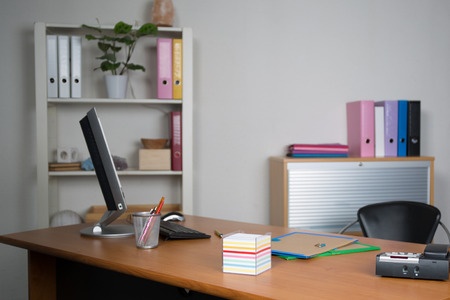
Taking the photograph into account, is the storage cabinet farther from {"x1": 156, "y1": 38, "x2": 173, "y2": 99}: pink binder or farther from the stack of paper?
the stack of paper

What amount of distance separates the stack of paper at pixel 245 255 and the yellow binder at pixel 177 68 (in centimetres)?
215

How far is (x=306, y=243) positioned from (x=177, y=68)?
77.7 inches

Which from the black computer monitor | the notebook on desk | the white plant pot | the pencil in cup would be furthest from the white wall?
the pencil in cup

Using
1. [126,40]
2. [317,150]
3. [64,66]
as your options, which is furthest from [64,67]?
[317,150]

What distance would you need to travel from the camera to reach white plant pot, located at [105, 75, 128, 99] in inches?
146

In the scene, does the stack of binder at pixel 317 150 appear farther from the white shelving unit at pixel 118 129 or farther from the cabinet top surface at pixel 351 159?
the white shelving unit at pixel 118 129

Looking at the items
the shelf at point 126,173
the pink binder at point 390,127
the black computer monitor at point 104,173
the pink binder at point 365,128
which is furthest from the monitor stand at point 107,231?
the pink binder at point 390,127

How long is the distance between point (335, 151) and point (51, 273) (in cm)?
210

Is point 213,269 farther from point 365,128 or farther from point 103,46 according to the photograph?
point 365,128

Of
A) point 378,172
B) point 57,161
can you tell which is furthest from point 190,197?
point 378,172

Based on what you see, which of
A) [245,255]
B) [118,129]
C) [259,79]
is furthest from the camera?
[259,79]

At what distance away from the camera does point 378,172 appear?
384cm

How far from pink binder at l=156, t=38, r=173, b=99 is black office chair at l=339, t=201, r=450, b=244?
1508 mm

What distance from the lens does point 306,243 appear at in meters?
2.07
